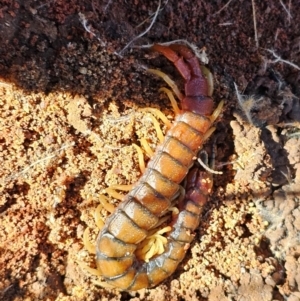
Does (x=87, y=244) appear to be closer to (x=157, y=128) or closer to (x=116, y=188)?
(x=116, y=188)

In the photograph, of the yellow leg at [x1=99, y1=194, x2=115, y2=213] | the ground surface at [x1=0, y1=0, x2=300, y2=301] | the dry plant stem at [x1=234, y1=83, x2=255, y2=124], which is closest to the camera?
the ground surface at [x1=0, y1=0, x2=300, y2=301]

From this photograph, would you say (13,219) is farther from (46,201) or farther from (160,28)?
(160,28)

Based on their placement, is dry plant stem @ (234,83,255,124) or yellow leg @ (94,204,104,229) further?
dry plant stem @ (234,83,255,124)

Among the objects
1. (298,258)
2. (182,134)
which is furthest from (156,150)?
(298,258)

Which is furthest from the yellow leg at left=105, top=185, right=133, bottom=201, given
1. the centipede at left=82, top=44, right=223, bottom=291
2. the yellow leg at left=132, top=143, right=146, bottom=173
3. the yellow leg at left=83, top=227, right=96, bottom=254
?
the yellow leg at left=83, top=227, right=96, bottom=254

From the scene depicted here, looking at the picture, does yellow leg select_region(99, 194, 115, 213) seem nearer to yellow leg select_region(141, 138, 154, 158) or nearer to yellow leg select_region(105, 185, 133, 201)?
yellow leg select_region(105, 185, 133, 201)

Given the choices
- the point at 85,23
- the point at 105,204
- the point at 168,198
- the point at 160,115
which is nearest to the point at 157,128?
the point at 160,115
